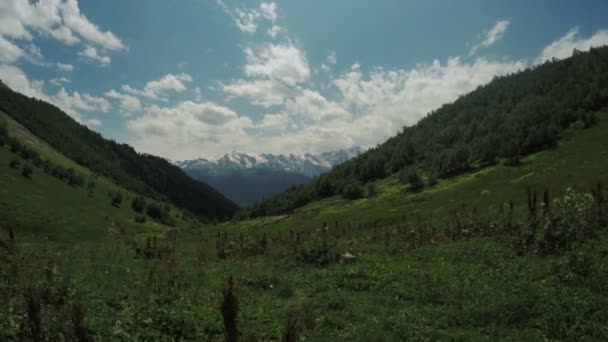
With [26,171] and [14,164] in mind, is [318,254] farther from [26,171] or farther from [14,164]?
[14,164]

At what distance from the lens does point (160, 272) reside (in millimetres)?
12727

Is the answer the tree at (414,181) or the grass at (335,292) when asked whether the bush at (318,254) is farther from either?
the tree at (414,181)

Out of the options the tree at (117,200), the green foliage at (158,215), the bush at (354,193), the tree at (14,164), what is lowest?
the green foliage at (158,215)

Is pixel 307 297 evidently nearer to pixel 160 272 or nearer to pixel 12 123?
pixel 160 272

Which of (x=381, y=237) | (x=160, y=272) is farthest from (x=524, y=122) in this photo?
(x=160, y=272)

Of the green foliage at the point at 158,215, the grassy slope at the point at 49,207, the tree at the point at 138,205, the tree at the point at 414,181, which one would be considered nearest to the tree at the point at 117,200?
the grassy slope at the point at 49,207

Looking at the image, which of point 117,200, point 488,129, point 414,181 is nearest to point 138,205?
point 117,200

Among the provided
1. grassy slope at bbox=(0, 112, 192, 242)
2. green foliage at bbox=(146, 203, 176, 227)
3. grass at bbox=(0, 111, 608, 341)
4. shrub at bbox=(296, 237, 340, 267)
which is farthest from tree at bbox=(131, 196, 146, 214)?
shrub at bbox=(296, 237, 340, 267)

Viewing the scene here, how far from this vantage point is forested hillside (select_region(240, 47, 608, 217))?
111 metres

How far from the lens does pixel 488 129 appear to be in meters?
137

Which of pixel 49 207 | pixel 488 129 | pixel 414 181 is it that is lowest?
pixel 49 207

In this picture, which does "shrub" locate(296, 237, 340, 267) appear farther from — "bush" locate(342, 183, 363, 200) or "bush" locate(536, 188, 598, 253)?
"bush" locate(342, 183, 363, 200)

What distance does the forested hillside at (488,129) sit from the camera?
111 meters

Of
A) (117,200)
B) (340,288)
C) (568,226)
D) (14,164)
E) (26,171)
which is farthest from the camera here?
(117,200)
